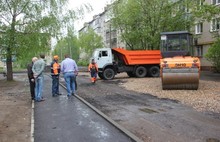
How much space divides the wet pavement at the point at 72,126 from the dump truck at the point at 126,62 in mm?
16677

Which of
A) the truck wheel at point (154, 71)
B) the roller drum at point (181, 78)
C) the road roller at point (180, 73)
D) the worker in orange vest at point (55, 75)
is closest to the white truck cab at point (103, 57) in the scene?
the truck wheel at point (154, 71)

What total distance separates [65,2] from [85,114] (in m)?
18.9

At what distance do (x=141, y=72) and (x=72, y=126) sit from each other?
2182 centimetres

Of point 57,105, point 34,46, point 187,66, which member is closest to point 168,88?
point 187,66

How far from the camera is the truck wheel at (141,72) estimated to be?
2992 centimetres

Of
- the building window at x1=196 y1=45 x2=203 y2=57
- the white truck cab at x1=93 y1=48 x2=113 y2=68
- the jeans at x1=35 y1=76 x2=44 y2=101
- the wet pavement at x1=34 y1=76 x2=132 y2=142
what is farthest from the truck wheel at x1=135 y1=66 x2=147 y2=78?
the wet pavement at x1=34 y1=76 x2=132 y2=142

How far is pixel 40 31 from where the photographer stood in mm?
26828

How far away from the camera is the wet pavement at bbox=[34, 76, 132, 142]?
24.2 ft

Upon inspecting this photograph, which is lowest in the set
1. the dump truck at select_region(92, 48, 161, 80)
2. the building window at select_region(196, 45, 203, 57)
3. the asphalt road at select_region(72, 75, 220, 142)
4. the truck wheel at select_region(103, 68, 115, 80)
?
the asphalt road at select_region(72, 75, 220, 142)

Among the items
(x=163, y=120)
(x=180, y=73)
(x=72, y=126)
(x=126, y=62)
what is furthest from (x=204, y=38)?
(x=72, y=126)

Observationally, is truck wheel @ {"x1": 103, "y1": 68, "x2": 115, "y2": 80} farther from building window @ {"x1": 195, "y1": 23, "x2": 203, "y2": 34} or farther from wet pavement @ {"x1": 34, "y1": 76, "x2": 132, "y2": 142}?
building window @ {"x1": 195, "y1": 23, "x2": 203, "y2": 34}

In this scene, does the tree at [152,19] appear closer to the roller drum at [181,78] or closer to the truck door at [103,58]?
the truck door at [103,58]

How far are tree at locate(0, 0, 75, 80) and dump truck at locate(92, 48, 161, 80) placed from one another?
415 centimetres

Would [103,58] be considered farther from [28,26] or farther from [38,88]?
[38,88]
